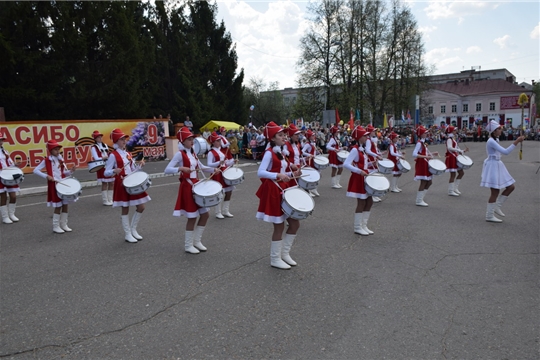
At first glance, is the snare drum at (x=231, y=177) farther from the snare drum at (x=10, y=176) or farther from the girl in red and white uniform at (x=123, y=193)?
the snare drum at (x=10, y=176)

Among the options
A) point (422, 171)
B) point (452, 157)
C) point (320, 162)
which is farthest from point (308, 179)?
point (452, 157)

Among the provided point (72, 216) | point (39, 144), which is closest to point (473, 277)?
point (72, 216)

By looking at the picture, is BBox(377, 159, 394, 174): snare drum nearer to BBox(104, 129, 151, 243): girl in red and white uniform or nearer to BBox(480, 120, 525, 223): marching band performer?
BBox(480, 120, 525, 223): marching band performer

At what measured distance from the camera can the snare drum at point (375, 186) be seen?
6.95m

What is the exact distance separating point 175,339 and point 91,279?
2065 mm

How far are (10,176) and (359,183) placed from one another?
277 inches

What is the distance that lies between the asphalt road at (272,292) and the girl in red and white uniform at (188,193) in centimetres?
29

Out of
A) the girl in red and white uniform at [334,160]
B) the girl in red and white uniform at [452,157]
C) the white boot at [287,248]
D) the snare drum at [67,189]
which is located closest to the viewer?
the white boot at [287,248]

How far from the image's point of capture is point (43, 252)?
6.40m

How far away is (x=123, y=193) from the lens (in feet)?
22.4

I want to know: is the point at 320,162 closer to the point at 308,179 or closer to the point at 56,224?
the point at 308,179

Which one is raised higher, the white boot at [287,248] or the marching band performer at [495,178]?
the marching band performer at [495,178]

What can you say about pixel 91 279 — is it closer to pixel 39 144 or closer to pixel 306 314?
pixel 306 314

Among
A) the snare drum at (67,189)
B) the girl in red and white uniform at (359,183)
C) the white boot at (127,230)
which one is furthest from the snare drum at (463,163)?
the snare drum at (67,189)
